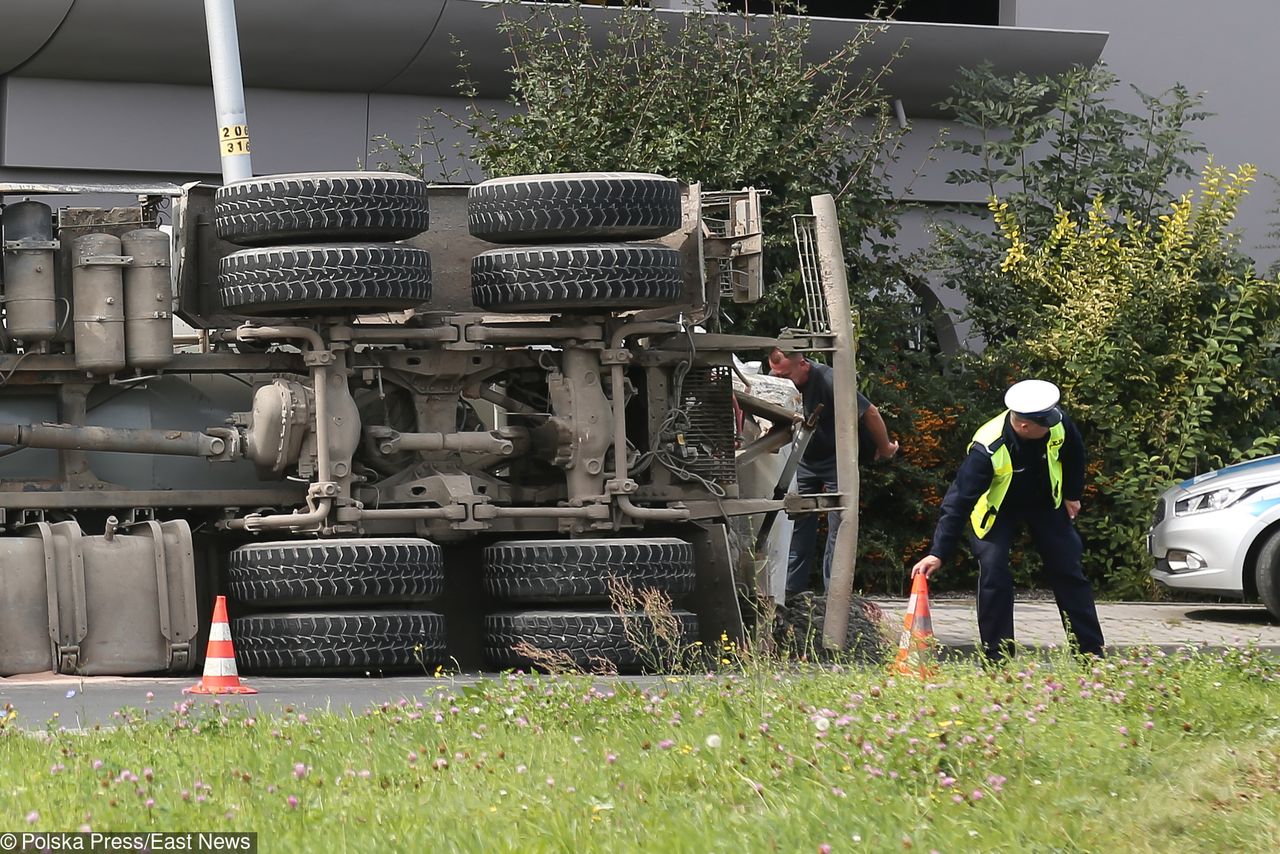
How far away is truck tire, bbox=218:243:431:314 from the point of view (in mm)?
9484

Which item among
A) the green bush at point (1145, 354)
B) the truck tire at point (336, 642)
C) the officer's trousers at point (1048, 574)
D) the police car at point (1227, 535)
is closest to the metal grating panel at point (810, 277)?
the officer's trousers at point (1048, 574)

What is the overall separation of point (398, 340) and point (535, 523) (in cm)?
115

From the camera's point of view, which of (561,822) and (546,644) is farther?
(546,644)

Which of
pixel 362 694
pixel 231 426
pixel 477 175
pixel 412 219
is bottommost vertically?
pixel 362 694

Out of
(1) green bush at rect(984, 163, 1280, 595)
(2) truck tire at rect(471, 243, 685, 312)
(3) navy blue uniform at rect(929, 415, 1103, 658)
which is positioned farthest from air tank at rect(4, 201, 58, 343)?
(1) green bush at rect(984, 163, 1280, 595)

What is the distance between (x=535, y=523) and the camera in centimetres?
1016

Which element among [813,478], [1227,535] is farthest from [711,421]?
[1227,535]

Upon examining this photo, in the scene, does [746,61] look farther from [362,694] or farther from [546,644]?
[362,694]

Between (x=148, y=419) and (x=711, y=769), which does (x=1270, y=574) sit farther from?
(x=711, y=769)

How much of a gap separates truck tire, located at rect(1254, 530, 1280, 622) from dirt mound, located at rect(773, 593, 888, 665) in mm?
3505

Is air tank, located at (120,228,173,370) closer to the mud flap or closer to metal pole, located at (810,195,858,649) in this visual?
the mud flap

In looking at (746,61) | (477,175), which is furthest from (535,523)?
(477,175)

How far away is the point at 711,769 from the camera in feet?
18.4

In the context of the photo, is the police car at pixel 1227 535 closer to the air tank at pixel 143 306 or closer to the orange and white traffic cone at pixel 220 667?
the air tank at pixel 143 306
